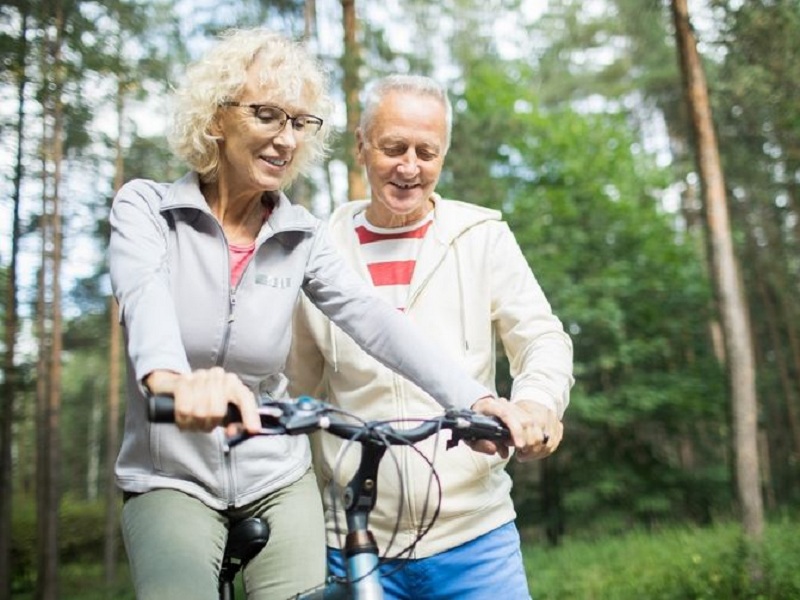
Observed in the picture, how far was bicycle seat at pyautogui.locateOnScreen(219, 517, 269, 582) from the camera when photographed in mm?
1972

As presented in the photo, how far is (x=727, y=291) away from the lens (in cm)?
927

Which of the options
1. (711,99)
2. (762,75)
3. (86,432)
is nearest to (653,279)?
(711,99)

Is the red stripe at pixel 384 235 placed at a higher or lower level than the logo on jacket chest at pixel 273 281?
higher

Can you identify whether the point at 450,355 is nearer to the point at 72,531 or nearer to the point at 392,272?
the point at 392,272

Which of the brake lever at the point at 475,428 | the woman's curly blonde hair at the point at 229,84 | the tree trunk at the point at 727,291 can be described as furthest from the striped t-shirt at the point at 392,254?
the tree trunk at the point at 727,291

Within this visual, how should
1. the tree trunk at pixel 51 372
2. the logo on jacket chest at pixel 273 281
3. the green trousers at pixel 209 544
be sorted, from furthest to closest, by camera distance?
the tree trunk at pixel 51 372 < the logo on jacket chest at pixel 273 281 < the green trousers at pixel 209 544

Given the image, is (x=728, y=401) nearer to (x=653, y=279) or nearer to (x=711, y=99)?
(x=711, y=99)

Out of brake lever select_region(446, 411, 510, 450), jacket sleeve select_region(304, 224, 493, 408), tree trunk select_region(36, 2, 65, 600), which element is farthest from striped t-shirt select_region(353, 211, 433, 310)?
tree trunk select_region(36, 2, 65, 600)

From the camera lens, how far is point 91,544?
26641mm

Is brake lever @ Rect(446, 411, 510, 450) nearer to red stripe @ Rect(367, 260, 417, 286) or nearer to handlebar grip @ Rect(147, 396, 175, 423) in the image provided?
handlebar grip @ Rect(147, 396, 175, 423)

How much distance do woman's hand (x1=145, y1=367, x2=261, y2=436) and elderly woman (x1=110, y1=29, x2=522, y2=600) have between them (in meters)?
0.22

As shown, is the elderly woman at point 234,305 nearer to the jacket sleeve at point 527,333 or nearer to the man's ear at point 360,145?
the jacket sleeve at point 527,333

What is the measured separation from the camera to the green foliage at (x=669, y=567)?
321 inches

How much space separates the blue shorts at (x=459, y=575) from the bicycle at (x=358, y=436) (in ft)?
1.92
